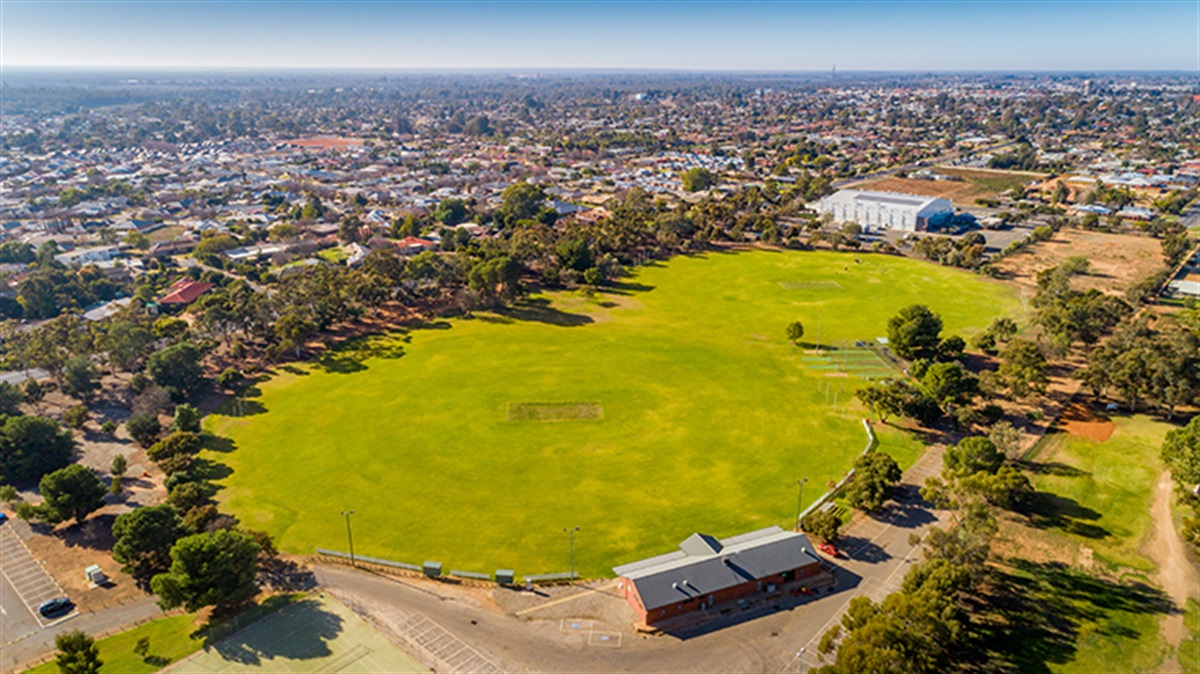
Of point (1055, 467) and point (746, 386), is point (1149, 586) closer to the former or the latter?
point (1055, 467)

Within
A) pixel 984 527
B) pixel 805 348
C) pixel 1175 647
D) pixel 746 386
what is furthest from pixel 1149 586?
pixel 805 348

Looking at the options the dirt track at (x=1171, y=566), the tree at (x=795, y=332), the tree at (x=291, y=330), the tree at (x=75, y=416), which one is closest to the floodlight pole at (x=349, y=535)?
the tree at (x=75, y=416)

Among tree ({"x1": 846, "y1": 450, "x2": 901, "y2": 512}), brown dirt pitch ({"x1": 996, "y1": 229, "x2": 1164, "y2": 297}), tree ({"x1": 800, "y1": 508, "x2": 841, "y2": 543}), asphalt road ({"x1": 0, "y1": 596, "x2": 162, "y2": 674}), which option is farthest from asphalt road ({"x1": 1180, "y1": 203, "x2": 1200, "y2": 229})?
asphalt road ({"x1": 0, "y1": 596, "x2": 162, "y2": 674})

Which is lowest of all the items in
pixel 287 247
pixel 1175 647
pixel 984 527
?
pixel 1175 647

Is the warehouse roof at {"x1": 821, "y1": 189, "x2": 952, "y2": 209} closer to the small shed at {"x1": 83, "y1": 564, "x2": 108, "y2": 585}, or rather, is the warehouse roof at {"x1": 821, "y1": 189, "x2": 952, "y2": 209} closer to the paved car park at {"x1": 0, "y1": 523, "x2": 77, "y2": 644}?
the small shed at {"x1": 83, "y1": 564, "x2": 108, "y2": 585}

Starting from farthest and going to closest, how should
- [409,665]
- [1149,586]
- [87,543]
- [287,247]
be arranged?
[287,247] → [87,543] → [1149,586] → [409,665]

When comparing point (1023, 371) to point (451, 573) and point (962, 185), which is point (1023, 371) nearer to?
point (451, 573)

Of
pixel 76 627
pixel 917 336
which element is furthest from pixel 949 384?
pixel 76 627
